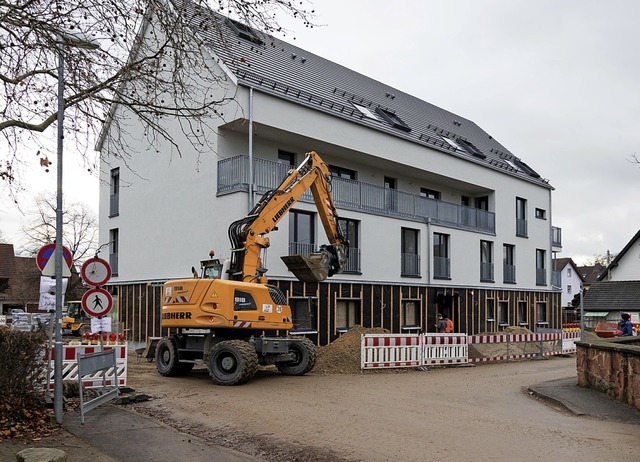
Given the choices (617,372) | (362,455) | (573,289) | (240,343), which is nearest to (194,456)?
(362,455)

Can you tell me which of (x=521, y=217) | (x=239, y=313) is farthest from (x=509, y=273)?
(x=239, y=313)

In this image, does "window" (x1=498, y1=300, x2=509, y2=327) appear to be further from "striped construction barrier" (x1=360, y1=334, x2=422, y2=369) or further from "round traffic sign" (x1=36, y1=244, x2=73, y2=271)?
"round traffic sign" (x1=36, y1=244, x2=73, y2=271)

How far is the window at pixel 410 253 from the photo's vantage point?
27.8 metres

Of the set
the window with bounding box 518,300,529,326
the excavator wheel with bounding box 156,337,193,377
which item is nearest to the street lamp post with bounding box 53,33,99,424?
the excavator wheel with bounding box 156,337,193,377

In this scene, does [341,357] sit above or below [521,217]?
below

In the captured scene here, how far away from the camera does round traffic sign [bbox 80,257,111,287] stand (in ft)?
37.7

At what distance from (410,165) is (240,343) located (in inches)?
608

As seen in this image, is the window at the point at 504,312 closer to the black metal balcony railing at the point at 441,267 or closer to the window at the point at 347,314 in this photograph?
the black metal balcony railing at the point at 441,267

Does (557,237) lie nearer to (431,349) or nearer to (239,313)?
(431,349)

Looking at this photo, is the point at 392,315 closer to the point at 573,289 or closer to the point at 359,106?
the point at 359,106

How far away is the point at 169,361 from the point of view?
647 inches

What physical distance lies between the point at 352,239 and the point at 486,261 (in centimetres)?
1075

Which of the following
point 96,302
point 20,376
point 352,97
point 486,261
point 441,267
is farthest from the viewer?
point 486,261

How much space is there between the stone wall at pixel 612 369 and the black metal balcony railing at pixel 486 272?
60.8ft
